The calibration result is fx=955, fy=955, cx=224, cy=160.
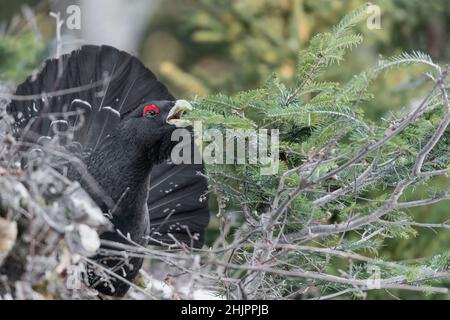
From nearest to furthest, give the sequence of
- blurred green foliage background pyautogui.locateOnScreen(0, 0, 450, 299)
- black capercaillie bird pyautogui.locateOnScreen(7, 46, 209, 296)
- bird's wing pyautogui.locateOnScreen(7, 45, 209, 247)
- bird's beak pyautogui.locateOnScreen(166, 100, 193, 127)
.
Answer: bird's beak pyautogui.locateOnScreen(166, 100, 193, 127) → black capercaillie bird pyautogui.locateOnScreen(7, 46, 209, 296) → bird's wing pyautogui.locateOnScreen(7, 45, 209, 247) → blurred green foliage background pyautogui.locateOnScreen(0, 0, 450, 299)

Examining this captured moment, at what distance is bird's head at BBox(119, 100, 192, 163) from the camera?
18.6 feet

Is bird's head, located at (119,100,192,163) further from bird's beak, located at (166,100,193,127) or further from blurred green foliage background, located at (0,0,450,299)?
blurred green foliage background, located at (0,0,450,299)

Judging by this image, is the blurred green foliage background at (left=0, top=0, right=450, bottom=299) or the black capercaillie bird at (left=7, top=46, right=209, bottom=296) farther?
the blurred green foliage background at (left=0, top=0, right=450, bottom=299)

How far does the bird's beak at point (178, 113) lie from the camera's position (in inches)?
215

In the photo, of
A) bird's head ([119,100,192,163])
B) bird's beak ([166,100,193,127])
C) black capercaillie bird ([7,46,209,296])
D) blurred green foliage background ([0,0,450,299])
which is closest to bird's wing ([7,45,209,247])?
black capercaillie bird ([7,46,209,296])

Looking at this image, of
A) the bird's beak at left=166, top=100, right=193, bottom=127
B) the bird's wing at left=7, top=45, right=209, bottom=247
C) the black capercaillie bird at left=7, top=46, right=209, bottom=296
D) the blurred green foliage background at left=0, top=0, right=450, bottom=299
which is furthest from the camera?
the blurred green foliage background at left=0, top=0, right=450, bottom=299

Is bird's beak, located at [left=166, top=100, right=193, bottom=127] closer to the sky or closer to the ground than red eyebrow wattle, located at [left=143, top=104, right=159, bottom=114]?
closer to the ground

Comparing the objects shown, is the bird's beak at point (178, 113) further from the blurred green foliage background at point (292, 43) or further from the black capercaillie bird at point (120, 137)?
the blurred green foliage background at point (292, 43)

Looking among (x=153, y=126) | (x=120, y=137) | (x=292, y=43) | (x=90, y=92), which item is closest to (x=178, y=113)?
(x=153, y=126)

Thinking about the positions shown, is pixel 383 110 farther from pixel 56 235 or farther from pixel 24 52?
pixel 56 235

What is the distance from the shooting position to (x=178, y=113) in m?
5.61
